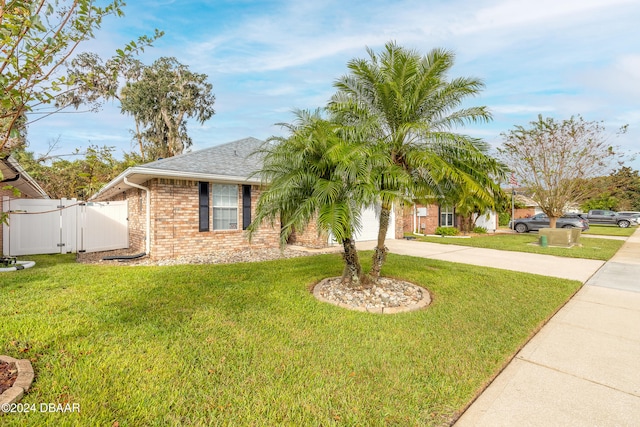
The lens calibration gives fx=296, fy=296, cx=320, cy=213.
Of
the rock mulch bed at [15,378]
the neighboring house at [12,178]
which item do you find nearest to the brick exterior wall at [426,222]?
the neighboring house at [12,178]

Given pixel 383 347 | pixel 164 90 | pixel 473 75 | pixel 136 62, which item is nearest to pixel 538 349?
pixel 383 347

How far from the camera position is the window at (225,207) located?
10.1 meters

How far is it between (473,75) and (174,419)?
6852 mm

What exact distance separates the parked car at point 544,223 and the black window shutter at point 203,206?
74.1ft

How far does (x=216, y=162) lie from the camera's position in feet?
34.3

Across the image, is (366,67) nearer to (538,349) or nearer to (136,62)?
(136,62)

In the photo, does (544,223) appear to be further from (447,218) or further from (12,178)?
(12,178)

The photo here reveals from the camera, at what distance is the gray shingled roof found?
9.23m

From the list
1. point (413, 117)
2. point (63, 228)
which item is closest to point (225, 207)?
point (63, 228)

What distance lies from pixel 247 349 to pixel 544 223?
993 inches

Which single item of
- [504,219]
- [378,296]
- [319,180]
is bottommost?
[378,296]

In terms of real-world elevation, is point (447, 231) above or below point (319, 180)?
below

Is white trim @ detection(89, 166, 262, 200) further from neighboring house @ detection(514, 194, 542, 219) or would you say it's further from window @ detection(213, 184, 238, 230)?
neighboring house @ detection(514, 194, 542, 219)

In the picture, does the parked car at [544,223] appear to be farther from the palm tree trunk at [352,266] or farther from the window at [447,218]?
the palm tree trunk at [352,266]
